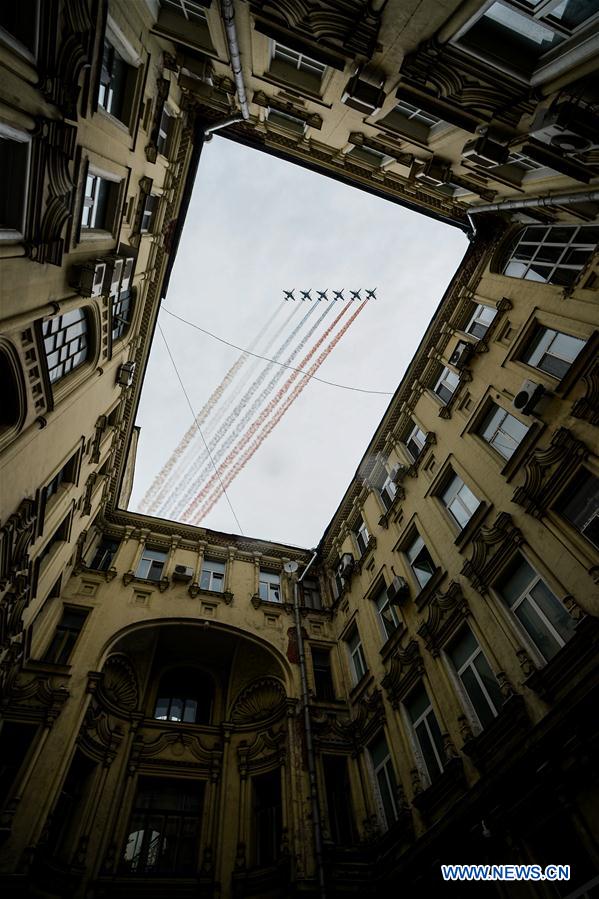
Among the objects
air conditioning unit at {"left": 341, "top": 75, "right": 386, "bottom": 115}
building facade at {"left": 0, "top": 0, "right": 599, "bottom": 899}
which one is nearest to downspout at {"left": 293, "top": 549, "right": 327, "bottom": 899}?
building facade at {"left": 0, "top": 0, "right": 599, "bottom": 899}

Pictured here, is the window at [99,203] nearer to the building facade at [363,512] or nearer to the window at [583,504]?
the building facade at [363,512]

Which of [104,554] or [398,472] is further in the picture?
[104,554]

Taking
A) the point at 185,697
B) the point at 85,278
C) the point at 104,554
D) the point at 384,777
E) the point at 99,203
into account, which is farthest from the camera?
the point at 104,554

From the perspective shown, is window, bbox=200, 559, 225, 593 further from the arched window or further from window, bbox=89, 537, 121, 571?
window, bbox=89, 537, 121, 571

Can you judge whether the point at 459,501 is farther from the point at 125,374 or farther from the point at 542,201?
the point at 125,374

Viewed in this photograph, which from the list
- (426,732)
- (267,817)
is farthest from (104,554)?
(426,732)

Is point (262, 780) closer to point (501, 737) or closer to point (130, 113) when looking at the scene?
point (501, 737)

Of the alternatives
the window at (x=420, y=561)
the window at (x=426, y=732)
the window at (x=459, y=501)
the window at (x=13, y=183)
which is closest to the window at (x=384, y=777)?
the window at (x=426, y=732)
